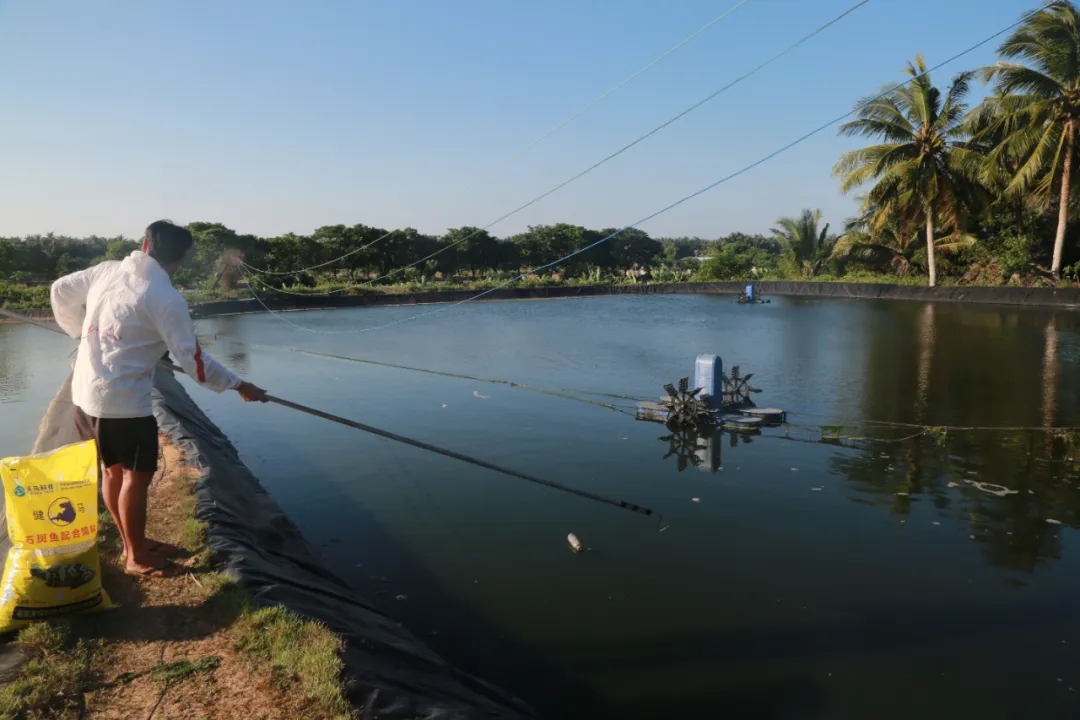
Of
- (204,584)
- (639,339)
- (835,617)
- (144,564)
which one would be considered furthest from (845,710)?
(639,339)

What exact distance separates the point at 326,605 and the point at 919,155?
104ft

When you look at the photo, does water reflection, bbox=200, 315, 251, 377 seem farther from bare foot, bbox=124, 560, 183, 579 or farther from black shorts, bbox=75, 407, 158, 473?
black shorts, bbox=75, 407, 158, 473

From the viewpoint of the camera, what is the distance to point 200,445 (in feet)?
20.8

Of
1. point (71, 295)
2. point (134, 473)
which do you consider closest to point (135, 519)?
point (134, 473)

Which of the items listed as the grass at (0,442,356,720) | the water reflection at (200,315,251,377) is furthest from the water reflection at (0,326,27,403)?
the grass at (0,442,356,720)

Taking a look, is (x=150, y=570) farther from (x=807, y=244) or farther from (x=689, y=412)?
(x=807, y=244)

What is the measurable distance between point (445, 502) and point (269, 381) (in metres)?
8.46

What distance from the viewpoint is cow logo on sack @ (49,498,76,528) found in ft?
10.2

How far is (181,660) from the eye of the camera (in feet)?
9.78

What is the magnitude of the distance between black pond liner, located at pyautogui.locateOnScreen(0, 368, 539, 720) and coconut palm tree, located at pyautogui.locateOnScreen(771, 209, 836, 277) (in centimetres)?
4092

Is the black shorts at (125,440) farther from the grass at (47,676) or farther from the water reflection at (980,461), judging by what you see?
the water reflection at (980,461)

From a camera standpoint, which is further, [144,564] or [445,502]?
[445,502]

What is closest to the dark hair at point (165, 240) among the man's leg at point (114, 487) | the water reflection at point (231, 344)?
the man's leg at point (114, 487)

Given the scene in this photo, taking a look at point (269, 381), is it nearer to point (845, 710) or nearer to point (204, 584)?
point (204, 584)
